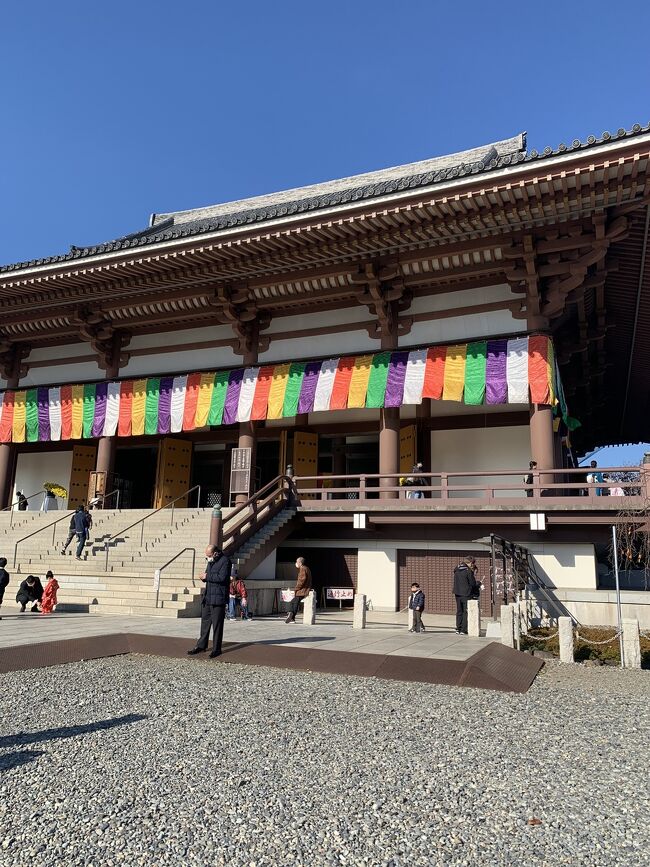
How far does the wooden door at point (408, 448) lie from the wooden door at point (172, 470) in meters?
8.40

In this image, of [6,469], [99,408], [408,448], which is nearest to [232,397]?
[99,408]

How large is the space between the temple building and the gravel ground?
7.63 m

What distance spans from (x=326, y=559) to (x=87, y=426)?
33.1ft

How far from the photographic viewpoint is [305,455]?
21.3 metres

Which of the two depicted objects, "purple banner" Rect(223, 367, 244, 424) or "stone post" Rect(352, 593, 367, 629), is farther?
"purple banner" Rect(223, 367, 244, 424)

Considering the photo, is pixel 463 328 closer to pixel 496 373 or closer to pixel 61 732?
pixel 496 373

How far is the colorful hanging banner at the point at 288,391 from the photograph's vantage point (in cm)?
1627

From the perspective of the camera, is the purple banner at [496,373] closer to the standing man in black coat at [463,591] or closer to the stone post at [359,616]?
the standing man in black coat at [463,591]

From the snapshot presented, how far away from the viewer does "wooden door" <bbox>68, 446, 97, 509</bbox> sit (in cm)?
2322

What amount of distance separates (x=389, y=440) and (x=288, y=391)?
3590 mm

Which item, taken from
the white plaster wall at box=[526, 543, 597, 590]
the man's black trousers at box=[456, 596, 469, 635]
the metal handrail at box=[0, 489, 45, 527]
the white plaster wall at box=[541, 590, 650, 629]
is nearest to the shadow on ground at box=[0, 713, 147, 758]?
the man's black trousers at box=[456, 596, 469, 635]

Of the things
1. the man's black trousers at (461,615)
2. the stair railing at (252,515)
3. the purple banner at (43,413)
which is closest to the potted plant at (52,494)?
the purple banner at (43,413)

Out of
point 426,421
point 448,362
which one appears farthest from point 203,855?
point 426,421

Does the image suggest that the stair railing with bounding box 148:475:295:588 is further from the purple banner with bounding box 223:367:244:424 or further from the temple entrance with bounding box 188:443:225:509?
the temple entrance with bounding box 188:443:225:509
